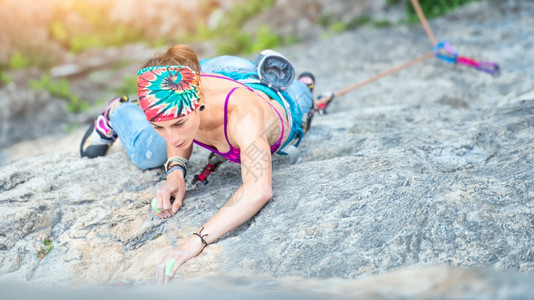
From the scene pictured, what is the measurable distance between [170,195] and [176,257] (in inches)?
23.7

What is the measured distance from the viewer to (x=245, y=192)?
8.56 feet

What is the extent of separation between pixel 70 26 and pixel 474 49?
8.37m

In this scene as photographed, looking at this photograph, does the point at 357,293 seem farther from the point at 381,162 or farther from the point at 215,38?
the point at 215,38

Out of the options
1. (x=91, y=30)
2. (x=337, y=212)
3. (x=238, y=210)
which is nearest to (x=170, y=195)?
(x=238, y=210)

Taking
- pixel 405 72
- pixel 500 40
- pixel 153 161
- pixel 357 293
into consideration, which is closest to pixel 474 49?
pixel 500 40

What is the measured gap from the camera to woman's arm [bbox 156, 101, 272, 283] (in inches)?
98.6

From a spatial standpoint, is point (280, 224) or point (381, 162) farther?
point (381, 162)

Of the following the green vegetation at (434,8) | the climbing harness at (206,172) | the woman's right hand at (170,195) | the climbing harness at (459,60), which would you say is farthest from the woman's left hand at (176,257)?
the green vegetation at (434,8)

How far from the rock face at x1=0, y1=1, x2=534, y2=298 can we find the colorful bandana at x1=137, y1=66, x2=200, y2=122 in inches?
24.5

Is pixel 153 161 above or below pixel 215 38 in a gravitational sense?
below

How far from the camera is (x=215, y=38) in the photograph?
10.2 meters

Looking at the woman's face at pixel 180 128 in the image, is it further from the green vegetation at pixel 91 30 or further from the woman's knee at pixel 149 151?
the green vegetation at pixel 91 30

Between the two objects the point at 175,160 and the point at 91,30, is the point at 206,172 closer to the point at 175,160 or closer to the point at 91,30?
the point at 175,160

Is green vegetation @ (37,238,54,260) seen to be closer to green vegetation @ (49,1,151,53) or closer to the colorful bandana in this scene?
the colorful bandana
